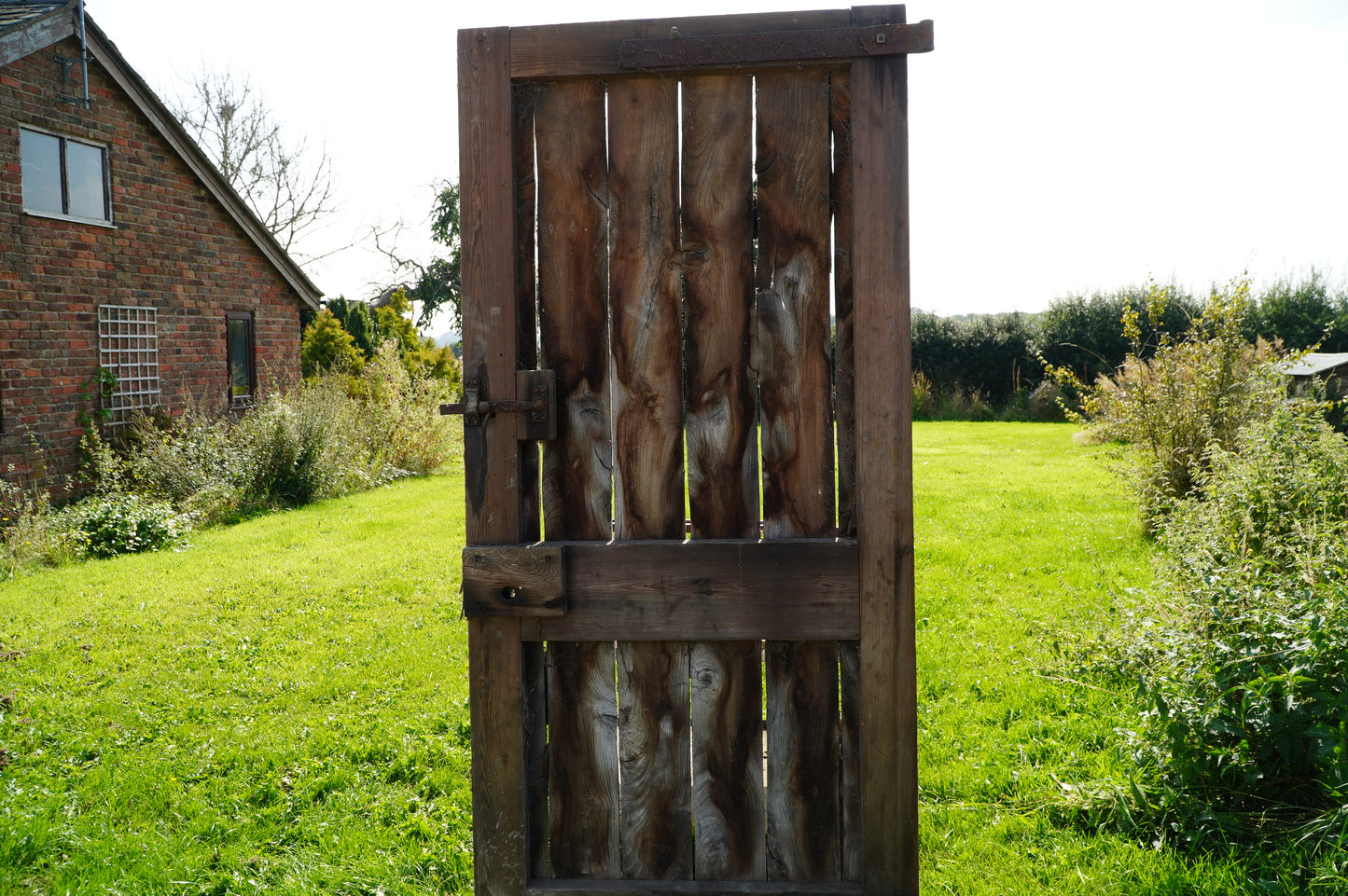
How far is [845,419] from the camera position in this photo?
2.28 meters

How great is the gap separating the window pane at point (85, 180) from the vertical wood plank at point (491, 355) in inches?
435

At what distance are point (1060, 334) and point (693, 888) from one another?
2414 centimetres

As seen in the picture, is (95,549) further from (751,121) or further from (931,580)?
(751,121)

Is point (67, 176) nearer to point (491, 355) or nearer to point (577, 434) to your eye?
point (491, 355)

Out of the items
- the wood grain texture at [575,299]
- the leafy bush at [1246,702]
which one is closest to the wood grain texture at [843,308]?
the wood grain texture at [575,299]

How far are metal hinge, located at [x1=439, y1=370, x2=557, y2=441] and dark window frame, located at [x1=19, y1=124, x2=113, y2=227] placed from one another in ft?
34.7

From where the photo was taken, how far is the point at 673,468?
7.66ft

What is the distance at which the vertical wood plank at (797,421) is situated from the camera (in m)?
2.24

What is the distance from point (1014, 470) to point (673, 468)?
11231 millimetres

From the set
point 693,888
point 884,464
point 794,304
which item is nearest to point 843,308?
point 794,304

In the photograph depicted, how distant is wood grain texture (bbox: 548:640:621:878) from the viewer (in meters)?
2.36

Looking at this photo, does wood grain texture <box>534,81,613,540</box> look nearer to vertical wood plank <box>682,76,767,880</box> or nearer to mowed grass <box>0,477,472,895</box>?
vertical wood plank <box>682,76,767,880</box>

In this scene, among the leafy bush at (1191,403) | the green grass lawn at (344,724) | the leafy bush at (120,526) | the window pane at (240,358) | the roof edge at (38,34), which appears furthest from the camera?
the window pane at (240,358)

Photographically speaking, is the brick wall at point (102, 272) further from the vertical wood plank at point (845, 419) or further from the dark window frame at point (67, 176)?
the vertical wood plank at point (845, 419)
